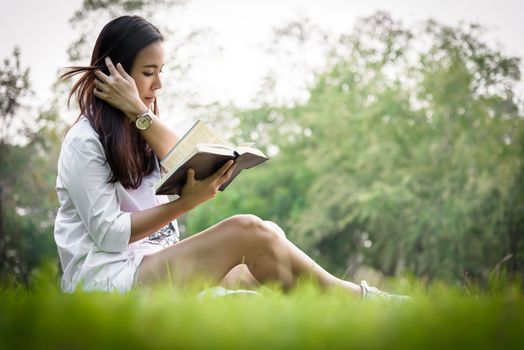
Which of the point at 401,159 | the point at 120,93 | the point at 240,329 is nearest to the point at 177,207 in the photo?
the point at 120,93

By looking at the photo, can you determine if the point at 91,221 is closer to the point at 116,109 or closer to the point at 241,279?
the point at 116,109

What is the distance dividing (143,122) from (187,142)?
0.32 metres

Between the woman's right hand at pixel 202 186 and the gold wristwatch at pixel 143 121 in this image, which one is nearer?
the woman's right hand at pixel 202 186

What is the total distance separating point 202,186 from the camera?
331 cm

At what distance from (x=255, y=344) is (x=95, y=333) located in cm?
28

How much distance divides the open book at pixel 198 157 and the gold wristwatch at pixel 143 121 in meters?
0.27

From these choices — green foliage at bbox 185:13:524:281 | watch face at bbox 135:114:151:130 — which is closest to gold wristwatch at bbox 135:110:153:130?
watch face at bbox 135:114:151:130

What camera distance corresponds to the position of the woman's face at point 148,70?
3.66 m

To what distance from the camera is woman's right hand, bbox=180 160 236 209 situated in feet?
10.7

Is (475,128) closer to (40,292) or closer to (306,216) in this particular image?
(306,216)

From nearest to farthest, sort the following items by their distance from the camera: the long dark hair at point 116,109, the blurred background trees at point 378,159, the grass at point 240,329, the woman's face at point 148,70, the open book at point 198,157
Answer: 1. the grass at point 240,329
2. the open book at point 198,157
3. the long dark hair at point 116,109
4. the woman's face at point 148,70
5. the blurred background trees at point 378,159

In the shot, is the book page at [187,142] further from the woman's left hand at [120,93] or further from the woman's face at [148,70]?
the woman's face at [148,70]

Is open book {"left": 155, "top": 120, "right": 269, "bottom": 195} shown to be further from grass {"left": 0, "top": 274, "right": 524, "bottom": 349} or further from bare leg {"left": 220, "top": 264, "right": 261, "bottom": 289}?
grass {"left": 0, "top": 274, "right": 524, "bottom": 349}

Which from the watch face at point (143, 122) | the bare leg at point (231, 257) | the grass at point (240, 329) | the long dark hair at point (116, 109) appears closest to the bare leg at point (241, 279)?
the bare leg at point (231, 257)
